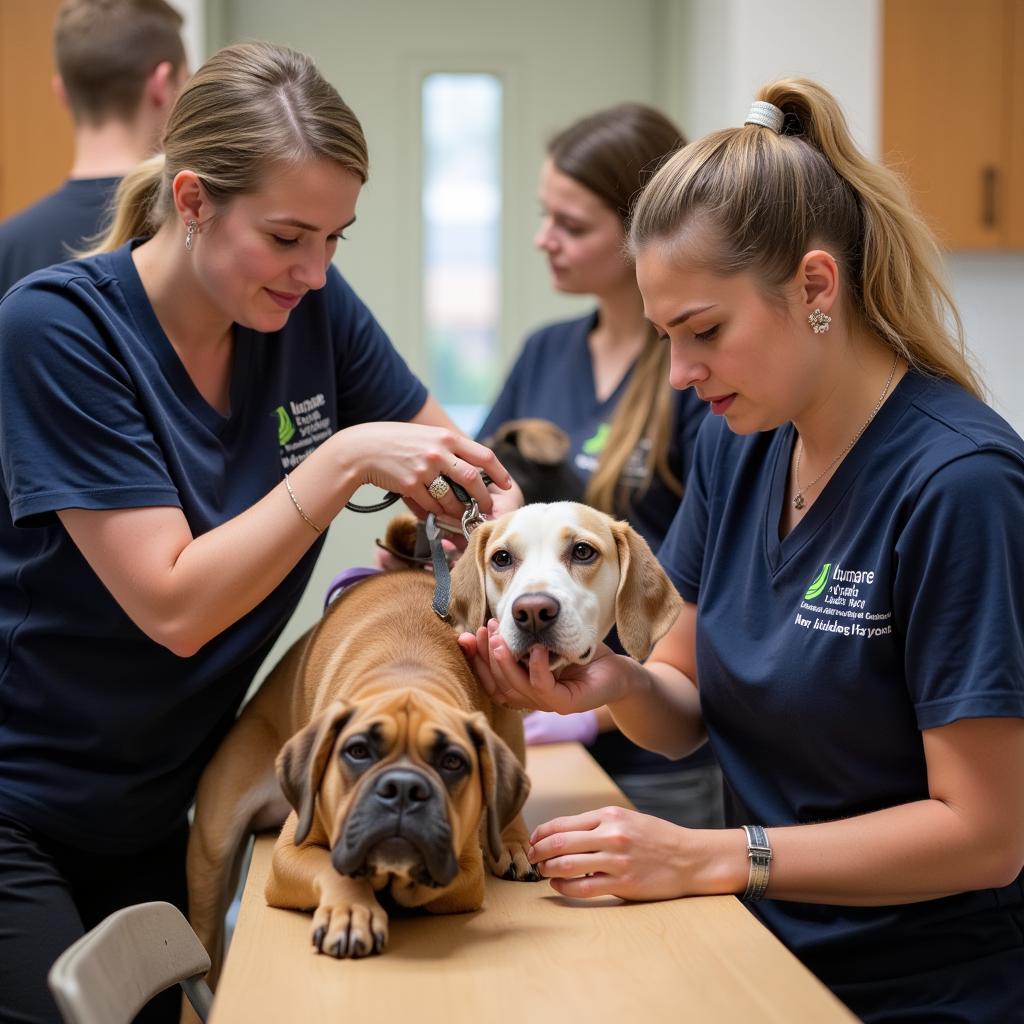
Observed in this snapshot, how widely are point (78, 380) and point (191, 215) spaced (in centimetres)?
29

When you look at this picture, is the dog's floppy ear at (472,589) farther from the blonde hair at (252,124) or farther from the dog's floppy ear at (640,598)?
the blonde hair at (252,124)

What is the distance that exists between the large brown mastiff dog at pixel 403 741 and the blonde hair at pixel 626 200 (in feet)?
2.50

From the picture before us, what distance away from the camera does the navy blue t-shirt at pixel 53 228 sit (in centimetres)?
247

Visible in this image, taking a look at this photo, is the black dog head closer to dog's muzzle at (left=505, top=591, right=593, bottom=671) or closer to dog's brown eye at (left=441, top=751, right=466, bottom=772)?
dog's muzzle at (left=505, top=591, right=593, bottom=671)

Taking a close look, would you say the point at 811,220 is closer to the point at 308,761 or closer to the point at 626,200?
the point at 308,761

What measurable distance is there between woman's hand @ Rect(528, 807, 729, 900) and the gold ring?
0.52 meters

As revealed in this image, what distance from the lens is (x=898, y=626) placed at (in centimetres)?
144

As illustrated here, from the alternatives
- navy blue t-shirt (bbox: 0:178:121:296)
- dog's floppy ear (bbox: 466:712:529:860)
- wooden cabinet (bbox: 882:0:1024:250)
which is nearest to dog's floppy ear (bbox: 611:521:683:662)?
dog's floppy ear (bbox: 466:712:529:860)

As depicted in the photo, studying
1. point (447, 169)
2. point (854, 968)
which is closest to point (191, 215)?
point (854, 968)

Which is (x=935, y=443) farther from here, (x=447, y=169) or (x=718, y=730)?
(x=447, y=169)

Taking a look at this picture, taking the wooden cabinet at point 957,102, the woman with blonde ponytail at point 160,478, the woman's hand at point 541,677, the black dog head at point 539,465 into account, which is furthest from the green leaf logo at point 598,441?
the wooden cabinet at point 957,102

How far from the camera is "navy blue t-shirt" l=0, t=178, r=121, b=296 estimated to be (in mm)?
2473

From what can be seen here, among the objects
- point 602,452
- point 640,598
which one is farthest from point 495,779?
point 602,452

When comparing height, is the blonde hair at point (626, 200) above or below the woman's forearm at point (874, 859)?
above
